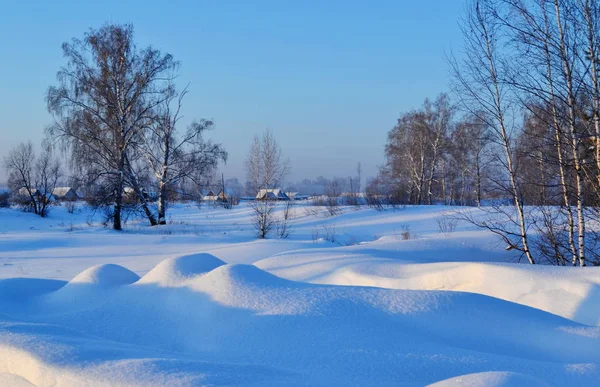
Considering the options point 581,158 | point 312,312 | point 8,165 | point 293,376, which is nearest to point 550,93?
point 581,158

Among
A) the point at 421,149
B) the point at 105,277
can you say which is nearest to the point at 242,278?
the point at 105,277

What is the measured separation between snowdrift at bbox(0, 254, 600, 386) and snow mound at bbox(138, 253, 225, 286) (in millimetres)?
18

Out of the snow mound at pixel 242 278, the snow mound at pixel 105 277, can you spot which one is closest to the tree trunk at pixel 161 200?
the snow mound at pixel 105 277

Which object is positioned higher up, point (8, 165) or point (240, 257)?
point (8, 165)

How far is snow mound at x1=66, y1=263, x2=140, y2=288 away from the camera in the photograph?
4633 millimetres

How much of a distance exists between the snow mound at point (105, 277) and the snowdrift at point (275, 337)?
0.12m

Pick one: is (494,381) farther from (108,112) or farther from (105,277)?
(108,112)

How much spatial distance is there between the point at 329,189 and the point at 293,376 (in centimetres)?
3016

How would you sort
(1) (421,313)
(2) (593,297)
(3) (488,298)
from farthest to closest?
(2) (593,297) → (3) (488,298) → (1) (421,313)

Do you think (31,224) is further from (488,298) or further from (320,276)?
(488,298)

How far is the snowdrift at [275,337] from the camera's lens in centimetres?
244

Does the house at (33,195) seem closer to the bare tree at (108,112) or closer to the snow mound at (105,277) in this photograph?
the bare tree at (108,112)

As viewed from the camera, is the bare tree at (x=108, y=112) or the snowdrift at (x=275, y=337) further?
the bare tree at (x=108, y=112)

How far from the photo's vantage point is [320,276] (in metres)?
7.18
